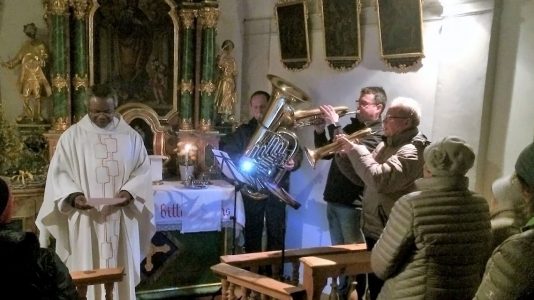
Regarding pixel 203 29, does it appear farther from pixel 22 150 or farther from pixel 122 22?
pixel 22 150

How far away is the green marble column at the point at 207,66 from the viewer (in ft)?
18.8

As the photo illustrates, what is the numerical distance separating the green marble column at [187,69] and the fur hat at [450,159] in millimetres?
3789

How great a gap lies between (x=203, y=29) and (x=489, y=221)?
4088 millimetres

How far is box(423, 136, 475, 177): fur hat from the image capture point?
2.30 metres

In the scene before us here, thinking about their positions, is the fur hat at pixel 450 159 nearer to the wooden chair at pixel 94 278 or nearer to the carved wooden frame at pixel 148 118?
the wooden chair at pixel 94 278

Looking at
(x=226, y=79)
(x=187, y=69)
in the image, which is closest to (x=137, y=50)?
(x=187, y=69)

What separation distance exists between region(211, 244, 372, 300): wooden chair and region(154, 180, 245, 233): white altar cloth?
1818mm

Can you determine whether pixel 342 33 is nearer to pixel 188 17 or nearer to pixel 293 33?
pixel 293 33

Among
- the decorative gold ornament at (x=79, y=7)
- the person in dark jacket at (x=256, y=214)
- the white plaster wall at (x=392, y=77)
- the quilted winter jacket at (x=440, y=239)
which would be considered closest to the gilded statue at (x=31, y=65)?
the decorative gold ornament at (x=79, y=7)

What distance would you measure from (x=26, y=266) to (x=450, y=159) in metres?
1.72

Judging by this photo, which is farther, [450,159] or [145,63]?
[145,63]

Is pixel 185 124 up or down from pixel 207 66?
down

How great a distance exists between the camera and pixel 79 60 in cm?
525

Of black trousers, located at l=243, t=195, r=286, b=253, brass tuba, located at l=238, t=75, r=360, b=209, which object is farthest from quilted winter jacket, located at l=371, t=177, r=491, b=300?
black trousers, located at l=243, t=195, r=286, b=253
